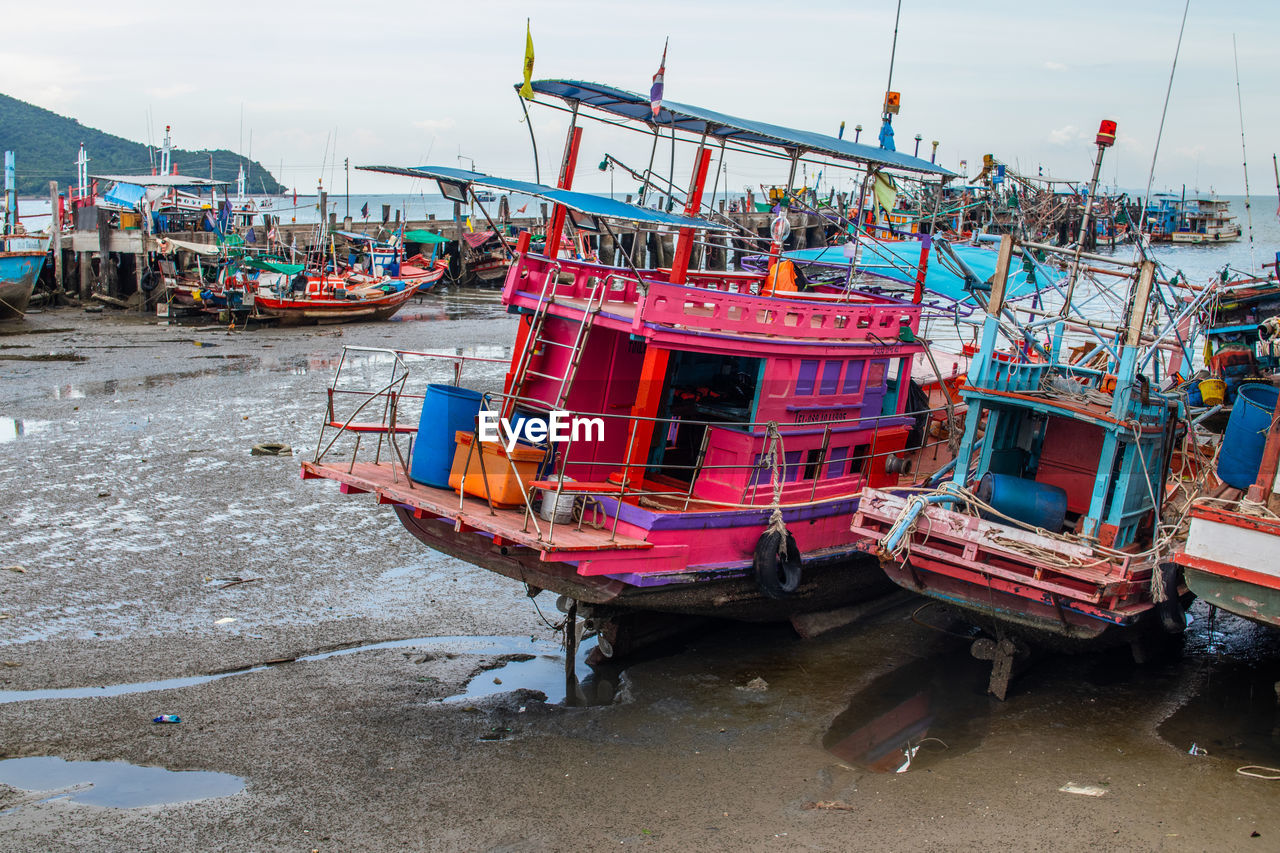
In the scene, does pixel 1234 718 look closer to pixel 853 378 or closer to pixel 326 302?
pixel 853 378

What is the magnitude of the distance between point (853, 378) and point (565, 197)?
3720 mm

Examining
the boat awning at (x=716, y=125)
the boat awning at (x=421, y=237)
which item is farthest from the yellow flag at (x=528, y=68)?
the boat awning at (x=421, y=237)

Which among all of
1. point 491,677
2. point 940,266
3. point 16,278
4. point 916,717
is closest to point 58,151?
point 16,278

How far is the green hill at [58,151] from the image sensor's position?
117062 mm

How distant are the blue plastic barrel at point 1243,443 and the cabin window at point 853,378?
3.31 meters

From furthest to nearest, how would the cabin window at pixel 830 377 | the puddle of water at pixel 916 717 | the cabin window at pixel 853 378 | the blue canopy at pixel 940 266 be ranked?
Result: the blue canopy at pixel 940 266 < the cabin window at pixel 853 378 < the cabin window at pixel 830 377 < the puddle of water at pixel 916 717

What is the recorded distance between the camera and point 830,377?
398 inches

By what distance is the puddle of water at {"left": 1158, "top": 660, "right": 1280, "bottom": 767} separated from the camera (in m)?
7.62

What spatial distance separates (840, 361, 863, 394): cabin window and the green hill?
379 feet

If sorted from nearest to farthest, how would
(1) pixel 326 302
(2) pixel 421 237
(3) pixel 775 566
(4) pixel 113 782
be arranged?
A: (4) pixel 113 782 → (3) pixel 775 566 → (1) pixel 326 302 → (2) pixel 421 237

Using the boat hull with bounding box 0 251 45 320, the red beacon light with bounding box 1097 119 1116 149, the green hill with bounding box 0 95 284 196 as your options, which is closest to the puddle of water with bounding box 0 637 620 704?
the red beacon light with bounding box 1097 119 1116 149

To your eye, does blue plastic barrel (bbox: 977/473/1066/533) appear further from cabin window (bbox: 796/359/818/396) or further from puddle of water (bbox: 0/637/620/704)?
puddle of water (bbox: 0/637/620/704)

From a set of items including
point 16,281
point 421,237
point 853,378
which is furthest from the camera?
point 421,237

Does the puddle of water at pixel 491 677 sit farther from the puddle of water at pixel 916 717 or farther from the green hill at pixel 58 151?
the green hill at pixel 58 151
